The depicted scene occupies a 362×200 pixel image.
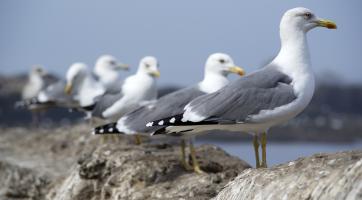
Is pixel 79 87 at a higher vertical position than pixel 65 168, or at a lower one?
higher

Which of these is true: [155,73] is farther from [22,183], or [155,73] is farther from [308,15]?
[308,15]

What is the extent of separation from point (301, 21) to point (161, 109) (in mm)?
1735

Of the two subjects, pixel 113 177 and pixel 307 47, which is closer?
pixel 307 47

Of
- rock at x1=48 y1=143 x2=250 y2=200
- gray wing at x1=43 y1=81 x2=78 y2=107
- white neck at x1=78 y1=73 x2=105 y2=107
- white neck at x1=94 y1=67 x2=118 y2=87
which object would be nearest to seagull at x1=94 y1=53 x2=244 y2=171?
rock at x1=48 y1=143 x2=250 y2=200

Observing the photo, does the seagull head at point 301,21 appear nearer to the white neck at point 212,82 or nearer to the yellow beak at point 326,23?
the yellow beak at point 326,23

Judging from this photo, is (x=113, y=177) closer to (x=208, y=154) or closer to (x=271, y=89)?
(x=208, y=154)

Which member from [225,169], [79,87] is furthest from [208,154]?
[79,87]

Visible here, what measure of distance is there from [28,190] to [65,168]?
110 cm

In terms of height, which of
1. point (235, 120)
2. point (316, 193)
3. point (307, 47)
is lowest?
point (316, 193)

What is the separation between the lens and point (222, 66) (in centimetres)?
785

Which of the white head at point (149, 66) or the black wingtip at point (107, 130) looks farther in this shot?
the white head at point (149, 66)

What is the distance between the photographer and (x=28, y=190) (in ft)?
29.8

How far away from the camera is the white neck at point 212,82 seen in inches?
293

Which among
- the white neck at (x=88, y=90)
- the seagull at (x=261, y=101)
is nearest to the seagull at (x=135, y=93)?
the white neck at (x=88, y=90)
